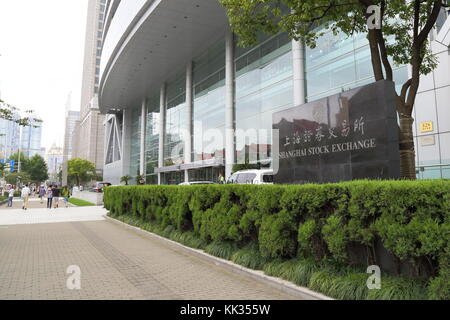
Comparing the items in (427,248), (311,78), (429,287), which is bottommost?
(429,287)

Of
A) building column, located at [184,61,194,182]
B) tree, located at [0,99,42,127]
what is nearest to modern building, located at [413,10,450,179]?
tree, located at [0,99,42,127]

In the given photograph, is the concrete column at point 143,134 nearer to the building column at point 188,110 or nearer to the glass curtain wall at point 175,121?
the glass curtain wall at point 175,121

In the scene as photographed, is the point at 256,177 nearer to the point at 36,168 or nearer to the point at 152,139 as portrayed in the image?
the point at 152,139

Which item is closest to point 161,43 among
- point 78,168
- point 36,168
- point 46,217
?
point 46,217

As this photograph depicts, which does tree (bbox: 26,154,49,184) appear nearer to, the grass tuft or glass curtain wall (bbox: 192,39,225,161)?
glass curtain wall (bbox: 192,39,225,161)

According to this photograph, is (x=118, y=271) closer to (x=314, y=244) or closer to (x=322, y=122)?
(x=314, y=244)

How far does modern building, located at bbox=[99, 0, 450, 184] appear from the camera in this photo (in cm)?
1570

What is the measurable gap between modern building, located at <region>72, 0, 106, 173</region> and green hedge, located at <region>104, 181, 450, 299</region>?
322 ft

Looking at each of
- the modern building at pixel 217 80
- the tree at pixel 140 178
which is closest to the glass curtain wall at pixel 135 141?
the tree at pixel 140 178

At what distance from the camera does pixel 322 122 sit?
25.0ft

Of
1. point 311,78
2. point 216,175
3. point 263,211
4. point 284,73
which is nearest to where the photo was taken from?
point 263,211

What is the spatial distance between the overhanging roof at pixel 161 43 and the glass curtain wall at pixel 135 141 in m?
9.04
